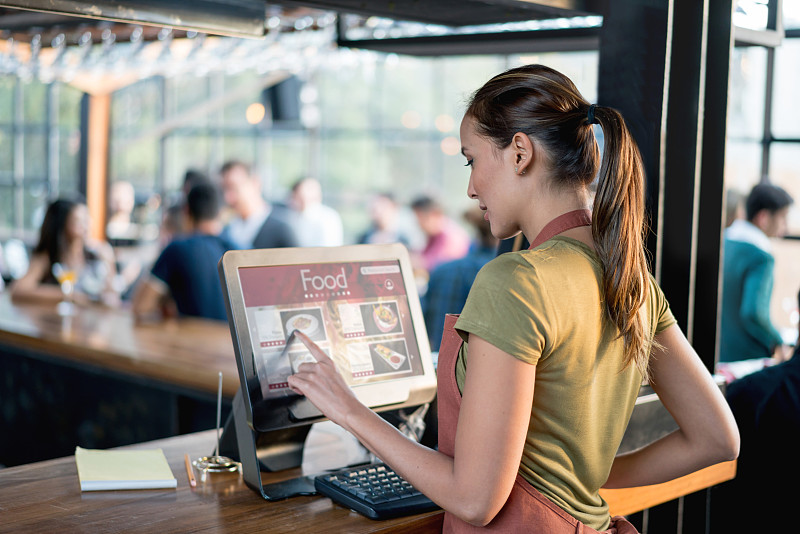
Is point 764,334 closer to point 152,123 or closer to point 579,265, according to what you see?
point 579,265

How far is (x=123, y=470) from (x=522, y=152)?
923mm

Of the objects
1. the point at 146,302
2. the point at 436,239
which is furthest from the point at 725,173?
the point at 436,239

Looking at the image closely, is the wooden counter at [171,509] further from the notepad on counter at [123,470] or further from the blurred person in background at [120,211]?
the blurred person in background at [120,211]

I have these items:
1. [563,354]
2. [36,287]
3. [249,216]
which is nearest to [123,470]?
[563,354]

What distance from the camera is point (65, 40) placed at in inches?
147

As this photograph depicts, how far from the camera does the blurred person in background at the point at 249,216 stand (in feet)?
17.2

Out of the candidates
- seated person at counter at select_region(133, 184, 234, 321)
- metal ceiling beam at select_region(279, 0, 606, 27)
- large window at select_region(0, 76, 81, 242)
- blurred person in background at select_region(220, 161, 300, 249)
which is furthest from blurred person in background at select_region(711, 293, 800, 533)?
large window at select_region(0, 76, 81, 242)

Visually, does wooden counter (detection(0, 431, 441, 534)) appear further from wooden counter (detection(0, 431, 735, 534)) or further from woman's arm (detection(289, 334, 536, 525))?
woman's arm (detection(289, 334, 536, 525))

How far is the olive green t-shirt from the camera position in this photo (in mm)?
1140

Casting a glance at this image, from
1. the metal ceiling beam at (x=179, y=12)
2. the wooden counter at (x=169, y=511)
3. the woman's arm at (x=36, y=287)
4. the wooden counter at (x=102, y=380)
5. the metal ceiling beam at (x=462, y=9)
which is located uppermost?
the metal ceiling beam at (x=462, y=9)

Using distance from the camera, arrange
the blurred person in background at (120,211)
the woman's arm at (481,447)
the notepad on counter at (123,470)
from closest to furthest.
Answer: the woman's arm at (481,447) → the notepad on counter at (123,470) → the blurred person in background at (120,211)

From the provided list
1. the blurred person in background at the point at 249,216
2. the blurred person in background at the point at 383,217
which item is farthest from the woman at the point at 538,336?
the blurred person in background at the point at 383,217

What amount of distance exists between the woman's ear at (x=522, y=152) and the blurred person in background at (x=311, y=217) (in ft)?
17.8

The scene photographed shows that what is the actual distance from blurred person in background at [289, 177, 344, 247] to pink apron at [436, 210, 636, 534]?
5340 mm
